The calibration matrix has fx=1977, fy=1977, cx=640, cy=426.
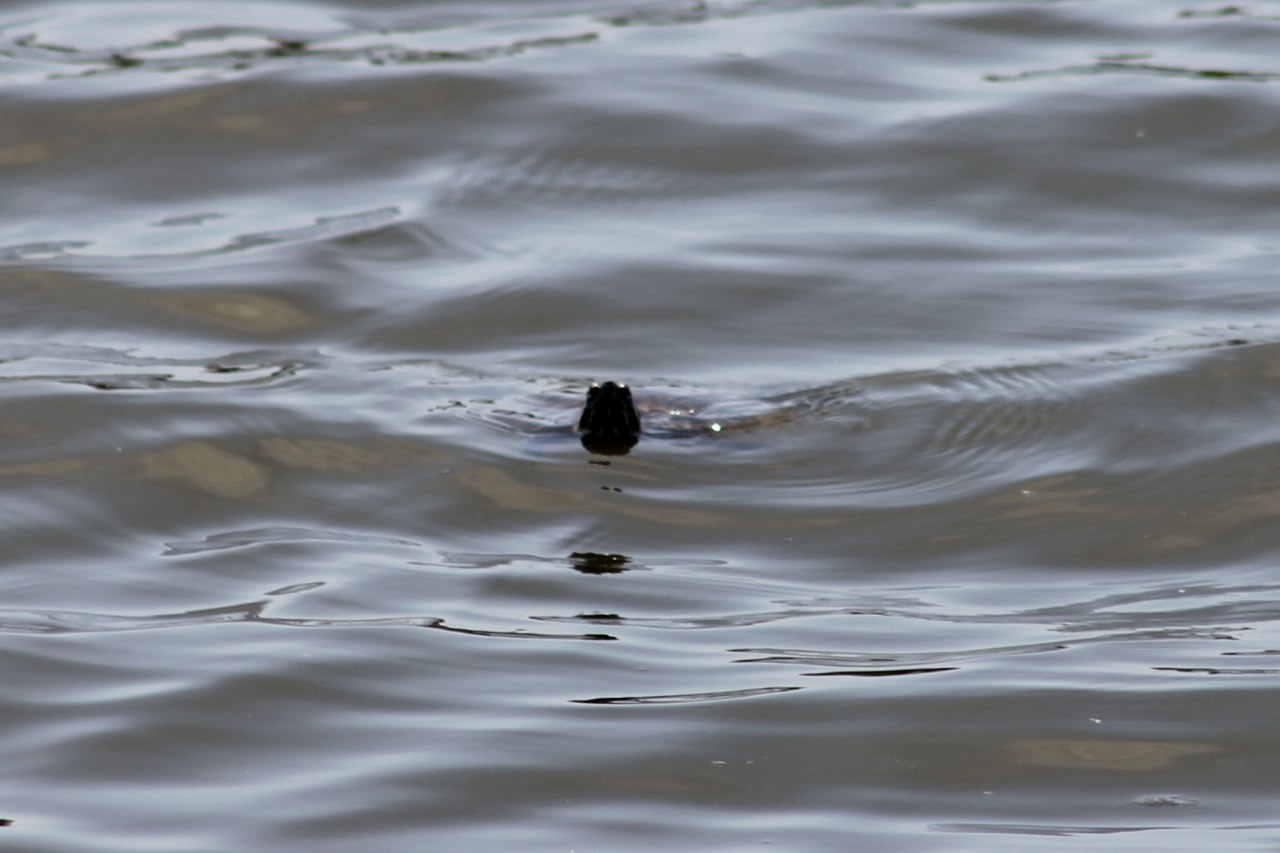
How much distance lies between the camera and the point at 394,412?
6.09m

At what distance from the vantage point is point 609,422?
19.0ft

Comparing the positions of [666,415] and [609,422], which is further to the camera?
[666,415]

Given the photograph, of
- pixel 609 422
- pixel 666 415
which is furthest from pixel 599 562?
pixel 666 415

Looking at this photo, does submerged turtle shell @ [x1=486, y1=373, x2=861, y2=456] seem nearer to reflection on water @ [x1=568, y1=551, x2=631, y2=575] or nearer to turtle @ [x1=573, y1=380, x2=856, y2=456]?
turtle @ [x1=573, y1=380, x2=856, y2=456]

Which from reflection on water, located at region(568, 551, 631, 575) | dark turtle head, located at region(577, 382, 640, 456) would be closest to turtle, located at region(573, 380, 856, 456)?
dark turtle head, located at region(577, 382, 640, 456)

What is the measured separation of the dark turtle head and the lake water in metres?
0.08

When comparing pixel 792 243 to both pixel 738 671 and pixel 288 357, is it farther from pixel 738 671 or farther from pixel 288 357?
pixel 738 671

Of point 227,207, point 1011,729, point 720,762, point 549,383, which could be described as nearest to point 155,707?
point 720,762

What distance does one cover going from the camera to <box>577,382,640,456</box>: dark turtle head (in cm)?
573

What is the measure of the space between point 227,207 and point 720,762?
5.33m

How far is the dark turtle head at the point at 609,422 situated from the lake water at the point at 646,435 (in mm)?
77

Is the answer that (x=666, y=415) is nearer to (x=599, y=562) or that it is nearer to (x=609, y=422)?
(x=609, y=422)

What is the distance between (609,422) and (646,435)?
0.52ft

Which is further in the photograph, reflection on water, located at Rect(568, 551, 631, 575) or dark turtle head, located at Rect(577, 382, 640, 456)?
dark turtle head, located at Rect(577, 382, 640, 456)
